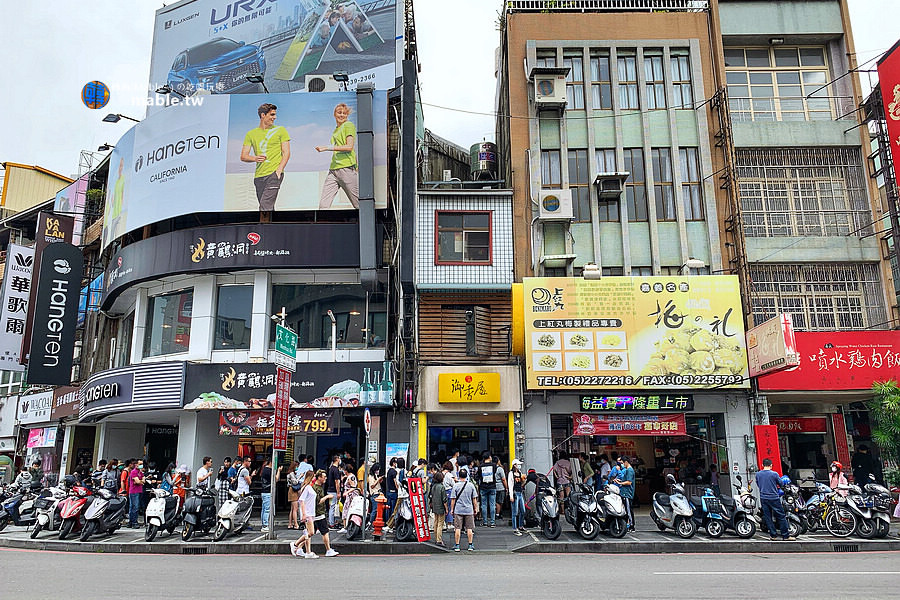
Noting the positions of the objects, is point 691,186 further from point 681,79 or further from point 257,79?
point 257,79

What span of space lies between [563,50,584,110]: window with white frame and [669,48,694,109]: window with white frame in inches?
125

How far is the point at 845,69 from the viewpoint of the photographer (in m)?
24.4

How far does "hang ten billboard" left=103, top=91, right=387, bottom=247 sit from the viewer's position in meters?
22.2

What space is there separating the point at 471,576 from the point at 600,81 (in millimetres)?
19018

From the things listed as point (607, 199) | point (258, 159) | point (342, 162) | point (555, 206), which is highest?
point (258, 159)

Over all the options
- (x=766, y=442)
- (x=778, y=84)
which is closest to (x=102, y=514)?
(x=766, y=442)

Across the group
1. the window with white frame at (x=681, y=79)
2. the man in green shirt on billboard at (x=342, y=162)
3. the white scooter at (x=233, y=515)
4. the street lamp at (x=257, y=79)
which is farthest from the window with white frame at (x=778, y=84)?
the white scooter at (x=233, y=515)

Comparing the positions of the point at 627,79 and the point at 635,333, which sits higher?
the point at 627,79

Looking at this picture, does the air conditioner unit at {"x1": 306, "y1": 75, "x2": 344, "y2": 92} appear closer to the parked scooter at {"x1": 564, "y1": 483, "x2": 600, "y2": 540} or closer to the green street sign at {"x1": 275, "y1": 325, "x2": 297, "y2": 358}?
the green street sign at {"x1": 275, "y1": 325, "x2": 297, "y2": 358}

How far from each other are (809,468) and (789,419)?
167cm

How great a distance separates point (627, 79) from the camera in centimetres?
2427

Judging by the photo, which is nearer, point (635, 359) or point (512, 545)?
point (512, 545)

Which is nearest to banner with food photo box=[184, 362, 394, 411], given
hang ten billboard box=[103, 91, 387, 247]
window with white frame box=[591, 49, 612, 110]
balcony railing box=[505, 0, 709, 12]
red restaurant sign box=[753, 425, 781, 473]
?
hang ten billboard box=[103, 91, 387, 247]

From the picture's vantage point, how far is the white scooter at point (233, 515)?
14.7 meters
